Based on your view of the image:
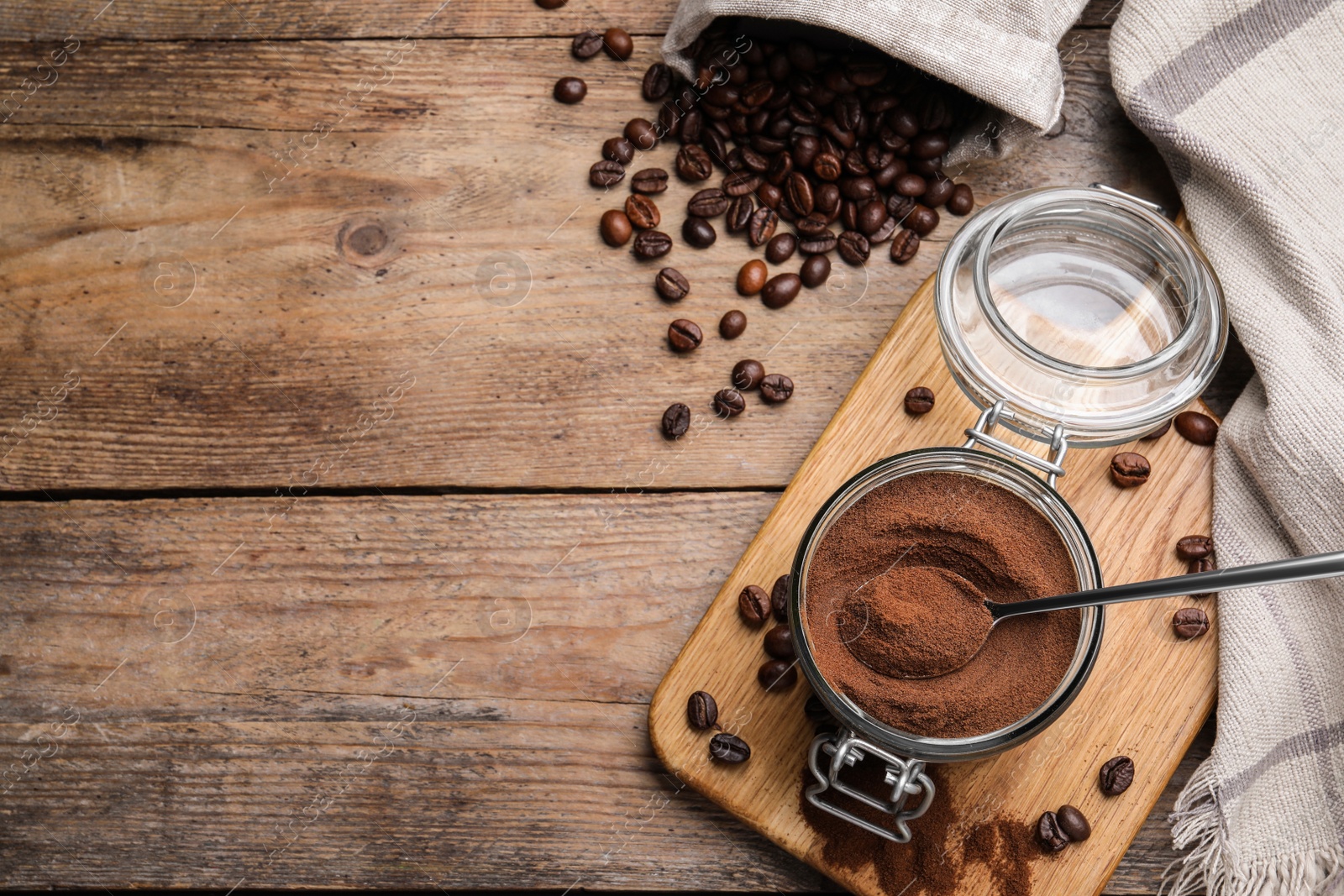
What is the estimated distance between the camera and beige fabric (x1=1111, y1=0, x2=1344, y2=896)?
117 centimetres

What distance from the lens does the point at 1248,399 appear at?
4.01ft

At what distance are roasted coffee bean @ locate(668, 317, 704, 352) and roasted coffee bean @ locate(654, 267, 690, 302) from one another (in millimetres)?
39

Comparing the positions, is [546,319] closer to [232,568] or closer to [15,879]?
[232,568]

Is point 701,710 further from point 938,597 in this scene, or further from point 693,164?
point 693,164

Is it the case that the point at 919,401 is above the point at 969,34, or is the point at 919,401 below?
below

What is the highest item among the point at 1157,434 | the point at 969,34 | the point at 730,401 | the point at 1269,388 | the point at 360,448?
the point at 969,34

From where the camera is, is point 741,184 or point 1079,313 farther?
point 741,184

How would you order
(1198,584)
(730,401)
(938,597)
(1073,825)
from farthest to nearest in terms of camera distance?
(730,401) → (1073,825) → (938,597) → (1198,584)

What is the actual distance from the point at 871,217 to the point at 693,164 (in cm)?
26

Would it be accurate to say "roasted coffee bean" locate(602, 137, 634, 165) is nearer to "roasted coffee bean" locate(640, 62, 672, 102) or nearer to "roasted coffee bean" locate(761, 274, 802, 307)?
"roasted coffee bean" locate(640, 62, 672, 102)

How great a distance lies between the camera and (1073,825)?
1.14 meters

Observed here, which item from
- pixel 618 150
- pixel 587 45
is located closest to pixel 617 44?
pixel 587 45

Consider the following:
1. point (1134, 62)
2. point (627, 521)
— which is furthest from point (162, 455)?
point (1134, 62)

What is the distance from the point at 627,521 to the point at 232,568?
1.88 ft
